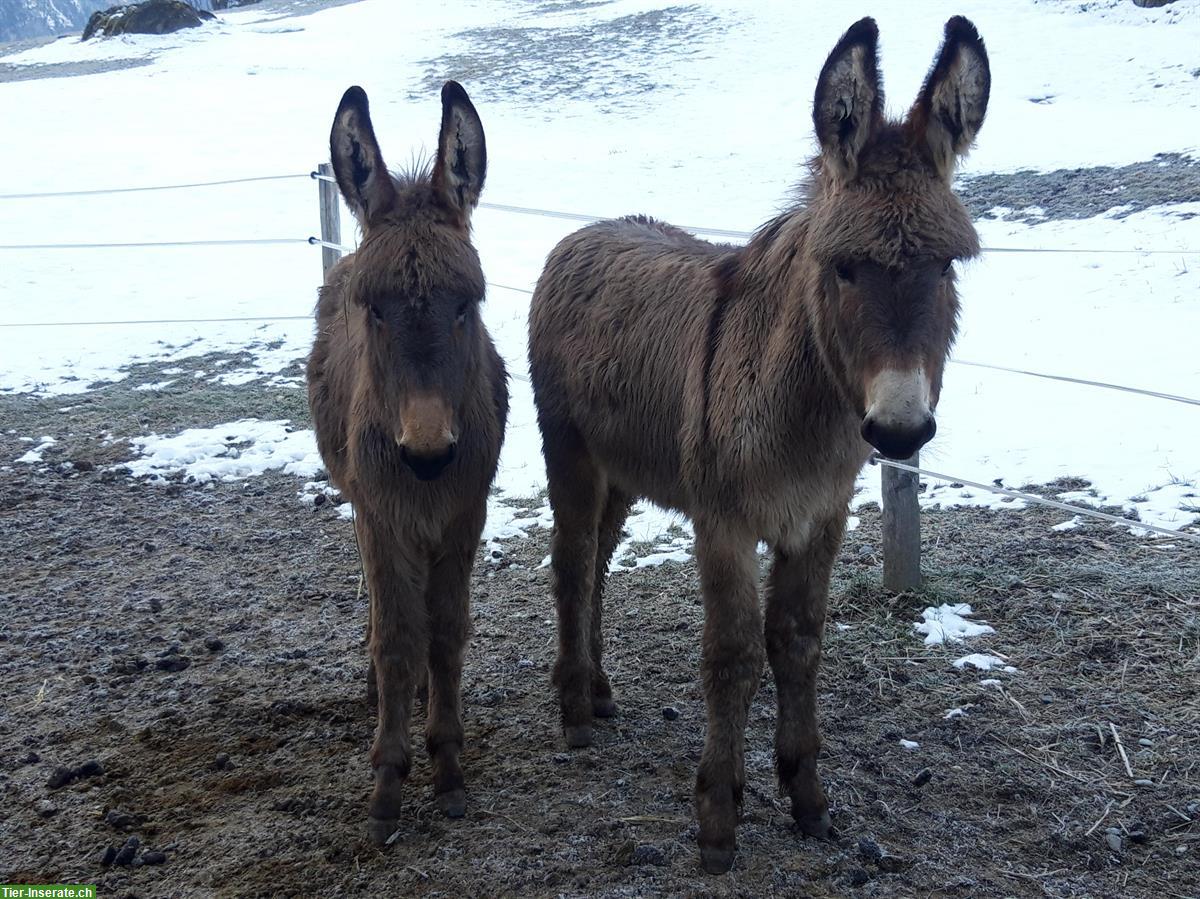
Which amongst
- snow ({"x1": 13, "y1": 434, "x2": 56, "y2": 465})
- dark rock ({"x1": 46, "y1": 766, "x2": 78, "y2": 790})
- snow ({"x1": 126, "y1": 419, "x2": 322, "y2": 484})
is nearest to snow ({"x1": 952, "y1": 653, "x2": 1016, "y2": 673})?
dark rock ({"x1": 46, "y1": 766, "x2": 78, "y2": 790})

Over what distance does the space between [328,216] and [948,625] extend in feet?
20.4

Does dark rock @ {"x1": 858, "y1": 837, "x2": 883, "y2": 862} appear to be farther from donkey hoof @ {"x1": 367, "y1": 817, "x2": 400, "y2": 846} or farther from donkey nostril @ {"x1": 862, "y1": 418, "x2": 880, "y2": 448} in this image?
donkey hoof @ {"x1": 367, "y1": 817, "x2": 400, "y2": 846}

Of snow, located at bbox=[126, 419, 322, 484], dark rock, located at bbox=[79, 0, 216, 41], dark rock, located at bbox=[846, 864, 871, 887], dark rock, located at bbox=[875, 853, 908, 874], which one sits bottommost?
dark rock, located at bbox=[875, 853, 908, 874]

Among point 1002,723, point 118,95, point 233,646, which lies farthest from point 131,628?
point 118,95

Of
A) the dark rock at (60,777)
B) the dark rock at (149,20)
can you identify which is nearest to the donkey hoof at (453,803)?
the dark rock at (60,777)

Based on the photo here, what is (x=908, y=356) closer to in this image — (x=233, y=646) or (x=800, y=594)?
(x=800, y=594)

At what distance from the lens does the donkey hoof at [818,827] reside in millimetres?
3496

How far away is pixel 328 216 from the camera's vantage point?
8.60 m

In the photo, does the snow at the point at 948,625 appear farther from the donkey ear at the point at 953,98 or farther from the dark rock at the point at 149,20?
the dark rock at the point at 149,20

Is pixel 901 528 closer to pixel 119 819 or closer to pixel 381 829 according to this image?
pixel 381 829

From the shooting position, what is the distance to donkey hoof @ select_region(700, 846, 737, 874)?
332 cm

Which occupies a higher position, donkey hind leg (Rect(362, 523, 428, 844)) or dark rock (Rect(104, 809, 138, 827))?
donkey hind leg (Rect(362, 523, 428, 844))

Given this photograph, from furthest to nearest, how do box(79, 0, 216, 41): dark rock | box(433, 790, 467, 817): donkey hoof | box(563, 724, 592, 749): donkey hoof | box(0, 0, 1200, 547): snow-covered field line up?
1. box(79, 0, 216, 41): dark rock
2. box(0, 0, 1200, 547): snow-covered field
3. box(563, 724, 592, 749): donkey hoof
4. box(433, 790, 467, 817): donkey hoof

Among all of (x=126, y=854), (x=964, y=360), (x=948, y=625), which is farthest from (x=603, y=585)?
(x=964, y=360)
